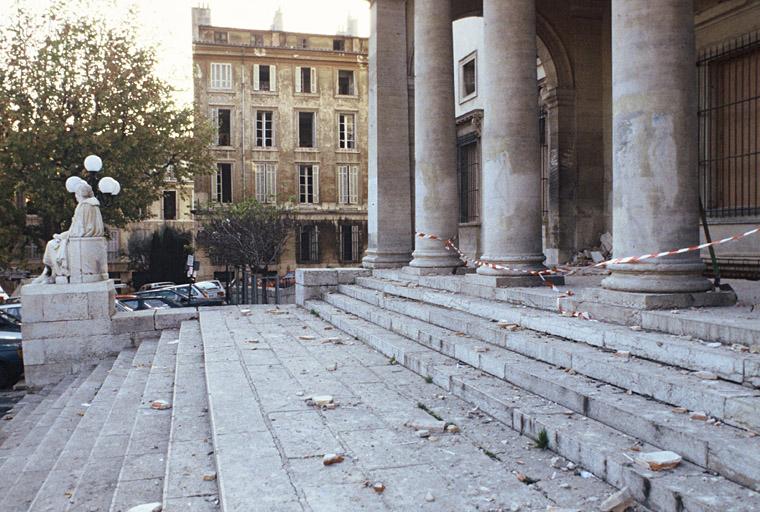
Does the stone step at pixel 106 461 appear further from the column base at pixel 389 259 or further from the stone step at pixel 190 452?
the column base at pixel 389 259

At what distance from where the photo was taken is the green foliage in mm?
40312

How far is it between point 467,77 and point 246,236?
16315 millimetres

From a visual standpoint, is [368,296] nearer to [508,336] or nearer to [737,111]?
[508,336]

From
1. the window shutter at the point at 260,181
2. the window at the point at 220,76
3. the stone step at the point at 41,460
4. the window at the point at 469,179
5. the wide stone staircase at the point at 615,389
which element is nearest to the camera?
the wide stone staircase at the point at 615,389

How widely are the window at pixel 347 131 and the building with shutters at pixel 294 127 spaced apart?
6cm

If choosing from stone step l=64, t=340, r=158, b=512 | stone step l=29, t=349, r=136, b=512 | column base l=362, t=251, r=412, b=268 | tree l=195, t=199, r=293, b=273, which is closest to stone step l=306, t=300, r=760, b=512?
stone step l=64, t=340, r=158, b=512

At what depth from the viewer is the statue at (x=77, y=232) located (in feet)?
40.7

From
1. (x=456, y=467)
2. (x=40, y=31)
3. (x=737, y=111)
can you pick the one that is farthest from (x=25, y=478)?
(x=40, y=31)

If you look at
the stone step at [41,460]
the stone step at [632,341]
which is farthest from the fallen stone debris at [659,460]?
the stone step at [41,460]

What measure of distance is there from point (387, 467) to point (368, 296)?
6.84m

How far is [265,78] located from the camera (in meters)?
41.8

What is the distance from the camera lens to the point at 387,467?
13.7 feet

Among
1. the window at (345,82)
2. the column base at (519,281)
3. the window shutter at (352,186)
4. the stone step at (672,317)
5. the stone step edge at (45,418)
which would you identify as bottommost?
the stone step edge at (45,418)

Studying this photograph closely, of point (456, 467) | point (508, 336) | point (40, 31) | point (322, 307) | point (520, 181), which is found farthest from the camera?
point (40, 31)
